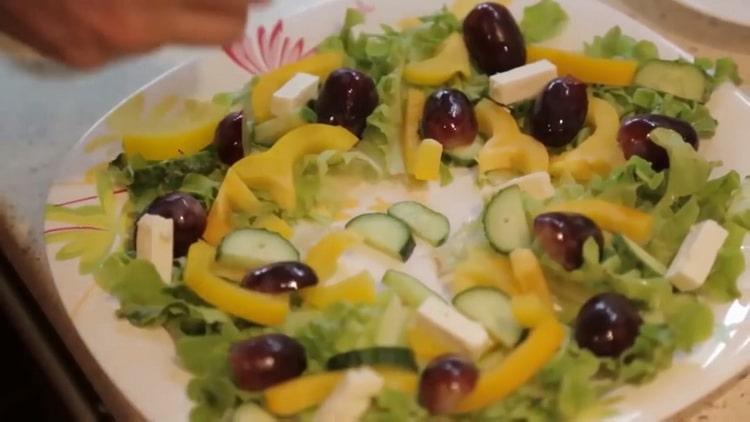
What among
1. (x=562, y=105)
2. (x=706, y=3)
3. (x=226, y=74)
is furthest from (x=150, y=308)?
(x=706, y=3)

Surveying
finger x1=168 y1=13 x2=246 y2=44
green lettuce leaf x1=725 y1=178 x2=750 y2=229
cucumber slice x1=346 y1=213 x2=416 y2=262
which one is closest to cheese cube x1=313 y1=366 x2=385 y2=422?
cucumber slice x1=346 y1=213 x2=416 y2=262

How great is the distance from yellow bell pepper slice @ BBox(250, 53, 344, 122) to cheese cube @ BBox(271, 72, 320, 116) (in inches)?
0.8

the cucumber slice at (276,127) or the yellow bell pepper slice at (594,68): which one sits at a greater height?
the yellow bell pepper slice at (594,68)

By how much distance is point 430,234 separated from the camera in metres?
1.13

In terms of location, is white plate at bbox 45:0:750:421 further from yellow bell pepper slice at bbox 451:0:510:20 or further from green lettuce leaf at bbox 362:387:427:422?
green lettuce leaf at bbox 362:387:427:422

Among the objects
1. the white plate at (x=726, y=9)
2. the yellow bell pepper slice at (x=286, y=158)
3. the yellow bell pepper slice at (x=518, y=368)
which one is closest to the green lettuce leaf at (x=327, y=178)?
the yellow bell pepper slice at (x=286, y=158)

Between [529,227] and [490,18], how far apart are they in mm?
332

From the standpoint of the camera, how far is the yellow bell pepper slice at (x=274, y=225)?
1.14 metres

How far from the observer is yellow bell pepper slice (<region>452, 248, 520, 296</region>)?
1046 millimetres

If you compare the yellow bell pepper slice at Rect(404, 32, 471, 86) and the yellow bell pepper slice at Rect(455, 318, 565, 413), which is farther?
the yellow bell pepper slice at Rect(404, 32, 471, 86)

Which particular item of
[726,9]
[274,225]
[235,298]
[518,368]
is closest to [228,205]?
[274,225]

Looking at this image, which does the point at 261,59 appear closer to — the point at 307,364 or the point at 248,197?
the point at 248,197

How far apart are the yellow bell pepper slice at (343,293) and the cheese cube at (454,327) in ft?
0.23

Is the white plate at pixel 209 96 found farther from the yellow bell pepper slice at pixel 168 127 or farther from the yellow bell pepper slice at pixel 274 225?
the yellow bell pepper slice at pixel 274 225
